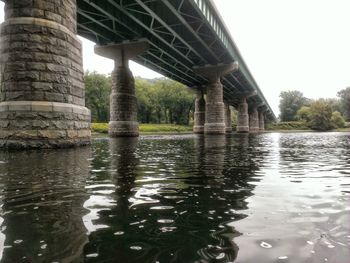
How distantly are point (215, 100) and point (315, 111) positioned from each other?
78.4 m

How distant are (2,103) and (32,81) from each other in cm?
166

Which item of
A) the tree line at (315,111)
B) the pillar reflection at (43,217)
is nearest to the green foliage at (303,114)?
the tree line at (315,111)

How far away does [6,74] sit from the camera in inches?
592

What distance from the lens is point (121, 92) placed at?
1467 inches

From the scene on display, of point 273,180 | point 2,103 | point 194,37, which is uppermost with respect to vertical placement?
point 194,37

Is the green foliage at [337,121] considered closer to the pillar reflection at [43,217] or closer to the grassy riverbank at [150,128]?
the grassy riverbank at [150,128]

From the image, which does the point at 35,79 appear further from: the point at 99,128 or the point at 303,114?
the point at 303,114

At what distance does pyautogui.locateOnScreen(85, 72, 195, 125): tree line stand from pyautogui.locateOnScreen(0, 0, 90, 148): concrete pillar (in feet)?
232

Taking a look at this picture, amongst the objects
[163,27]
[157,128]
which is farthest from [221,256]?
[157,128]

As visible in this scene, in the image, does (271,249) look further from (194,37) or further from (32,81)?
(194,37)

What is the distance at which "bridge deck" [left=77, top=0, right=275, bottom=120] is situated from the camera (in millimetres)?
28109

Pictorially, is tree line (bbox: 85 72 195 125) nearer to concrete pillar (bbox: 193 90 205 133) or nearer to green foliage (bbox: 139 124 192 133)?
green foliage (bbox: 139 124 192 133)

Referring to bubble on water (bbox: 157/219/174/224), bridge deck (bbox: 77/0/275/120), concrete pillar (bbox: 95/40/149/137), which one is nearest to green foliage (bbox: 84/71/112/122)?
bridge deck (bbox: 77/0/275/120)

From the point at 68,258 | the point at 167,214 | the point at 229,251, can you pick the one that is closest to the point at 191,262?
the point at 229,251
